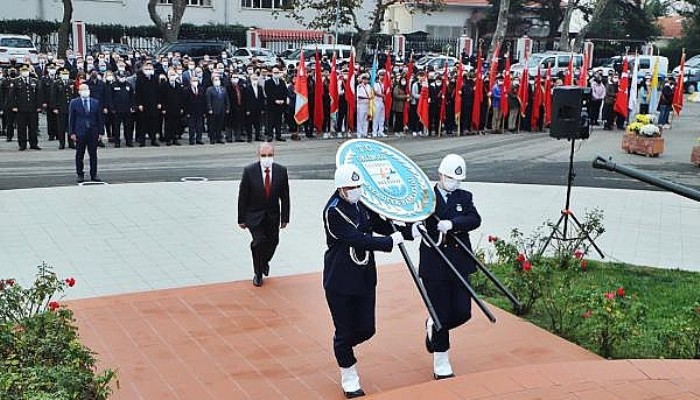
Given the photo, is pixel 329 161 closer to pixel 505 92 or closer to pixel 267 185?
pixel 505 92

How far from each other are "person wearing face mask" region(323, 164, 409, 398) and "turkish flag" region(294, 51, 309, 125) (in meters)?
15.1

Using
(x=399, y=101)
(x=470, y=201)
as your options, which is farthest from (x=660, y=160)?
(x=470, y=201)

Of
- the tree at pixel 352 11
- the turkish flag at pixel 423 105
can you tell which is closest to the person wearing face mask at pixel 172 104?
the turkish flag at pixel 423 105

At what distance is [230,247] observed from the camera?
37.0 feet

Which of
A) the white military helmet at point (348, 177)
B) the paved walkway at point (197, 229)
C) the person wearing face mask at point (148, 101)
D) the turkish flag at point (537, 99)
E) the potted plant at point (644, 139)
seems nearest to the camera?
the white military helmet at point (348, 177)

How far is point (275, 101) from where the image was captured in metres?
21.3

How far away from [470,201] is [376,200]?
94 centimetres

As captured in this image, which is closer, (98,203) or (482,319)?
(482,319)

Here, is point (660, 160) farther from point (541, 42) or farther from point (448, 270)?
point (541, 42)

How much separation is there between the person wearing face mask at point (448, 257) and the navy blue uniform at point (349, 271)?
1.78 feet

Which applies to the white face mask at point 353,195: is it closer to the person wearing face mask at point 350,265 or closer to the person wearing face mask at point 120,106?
the person wearing face mask at point 350,265

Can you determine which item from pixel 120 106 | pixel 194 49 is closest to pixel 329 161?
pixel 120 106

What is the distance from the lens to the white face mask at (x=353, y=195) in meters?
6.40

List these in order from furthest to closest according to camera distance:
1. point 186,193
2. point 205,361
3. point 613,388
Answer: point 186,193
point 205,361
point 613,388
